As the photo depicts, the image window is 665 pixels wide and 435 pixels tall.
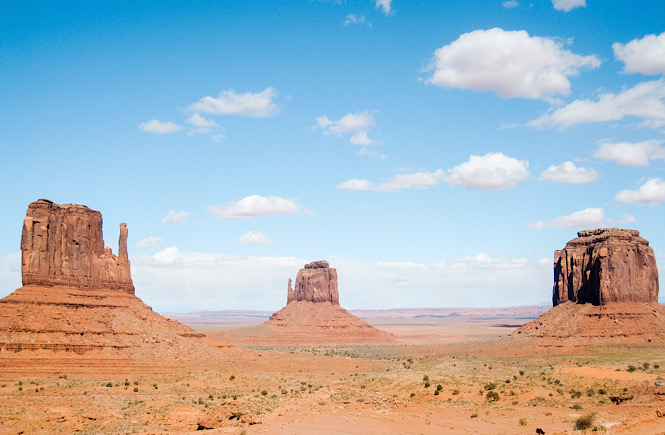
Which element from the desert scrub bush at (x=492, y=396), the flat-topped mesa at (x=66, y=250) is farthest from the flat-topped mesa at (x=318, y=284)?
the desert scrub bush at (x=492, y=396)

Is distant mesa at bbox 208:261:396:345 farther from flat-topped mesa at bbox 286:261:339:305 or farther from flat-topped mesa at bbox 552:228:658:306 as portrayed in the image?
flat-topped mesa at bbox 552:228:658:306

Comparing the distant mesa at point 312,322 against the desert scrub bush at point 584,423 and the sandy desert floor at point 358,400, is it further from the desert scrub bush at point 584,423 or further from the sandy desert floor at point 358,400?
the desert scrub bush at point 584,423

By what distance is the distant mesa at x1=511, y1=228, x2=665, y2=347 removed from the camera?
81375 mm

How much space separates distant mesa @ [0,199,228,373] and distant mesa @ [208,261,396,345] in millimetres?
64838

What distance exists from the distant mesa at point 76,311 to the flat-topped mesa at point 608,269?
48.8 m

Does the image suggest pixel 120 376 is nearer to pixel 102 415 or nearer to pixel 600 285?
pixel 102 415

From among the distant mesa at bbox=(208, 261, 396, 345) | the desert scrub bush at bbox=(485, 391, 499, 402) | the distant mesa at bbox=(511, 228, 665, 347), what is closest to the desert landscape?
the desert scrub bush at bbox=(485, 391, 499, 402)

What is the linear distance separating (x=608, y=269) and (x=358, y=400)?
163 ft

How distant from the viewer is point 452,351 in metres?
96.6

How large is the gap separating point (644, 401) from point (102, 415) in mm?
33649

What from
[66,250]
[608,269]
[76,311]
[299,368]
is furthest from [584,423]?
[608,269]

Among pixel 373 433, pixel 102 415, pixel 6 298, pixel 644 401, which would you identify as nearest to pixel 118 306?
pixel 6 298

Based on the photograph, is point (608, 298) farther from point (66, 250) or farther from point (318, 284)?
point (318, 284)

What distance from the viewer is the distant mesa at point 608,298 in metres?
81.4
